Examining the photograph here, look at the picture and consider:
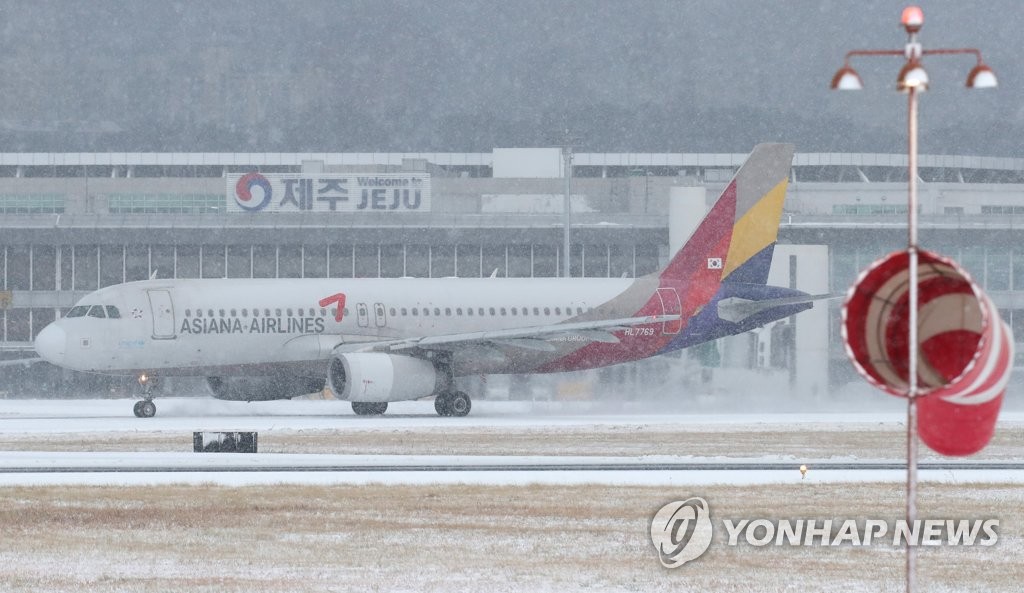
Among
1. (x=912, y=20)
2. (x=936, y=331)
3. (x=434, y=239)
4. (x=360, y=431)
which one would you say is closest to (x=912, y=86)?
(x=912, y=20)

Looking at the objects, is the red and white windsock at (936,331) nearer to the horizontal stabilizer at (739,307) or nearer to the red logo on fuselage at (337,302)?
the red logo on fuselage at (337,302)

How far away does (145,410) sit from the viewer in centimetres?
4697

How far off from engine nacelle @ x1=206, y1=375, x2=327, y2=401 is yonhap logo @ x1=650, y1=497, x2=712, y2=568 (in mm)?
27441

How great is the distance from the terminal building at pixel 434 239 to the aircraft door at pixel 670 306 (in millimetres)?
13168

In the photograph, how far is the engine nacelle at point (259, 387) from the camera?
1901 inches

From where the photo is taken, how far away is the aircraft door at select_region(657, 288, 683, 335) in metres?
49.7

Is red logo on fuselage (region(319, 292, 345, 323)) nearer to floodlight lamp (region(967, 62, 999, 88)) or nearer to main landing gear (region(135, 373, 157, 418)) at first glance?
main landing gear (region(135, 373, 157, 418))

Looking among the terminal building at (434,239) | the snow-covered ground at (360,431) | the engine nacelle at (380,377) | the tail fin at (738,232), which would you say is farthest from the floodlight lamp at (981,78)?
the terminal building at (434,239)

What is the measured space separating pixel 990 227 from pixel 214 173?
52.3 meters

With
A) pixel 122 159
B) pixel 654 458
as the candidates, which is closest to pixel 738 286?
pixel 654 458

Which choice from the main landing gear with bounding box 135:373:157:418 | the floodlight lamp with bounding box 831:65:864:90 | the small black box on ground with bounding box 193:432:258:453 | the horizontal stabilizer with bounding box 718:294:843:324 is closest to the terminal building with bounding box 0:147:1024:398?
the horizontal stabilizer with bounding box 718:294:843:324

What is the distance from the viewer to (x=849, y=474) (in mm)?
26578

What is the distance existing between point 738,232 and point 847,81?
39261 mm

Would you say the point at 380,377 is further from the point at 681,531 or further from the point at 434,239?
the point at 434,239
